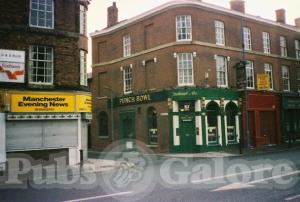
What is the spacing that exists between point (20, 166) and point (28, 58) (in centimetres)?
580

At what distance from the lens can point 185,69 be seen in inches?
984

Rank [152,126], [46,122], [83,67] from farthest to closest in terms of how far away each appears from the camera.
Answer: [152,126], [83,67], [46,122]

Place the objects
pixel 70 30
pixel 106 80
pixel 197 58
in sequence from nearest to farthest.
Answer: pixel 70 30, pixel 197 58, pixel 106 80

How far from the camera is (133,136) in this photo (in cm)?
2847

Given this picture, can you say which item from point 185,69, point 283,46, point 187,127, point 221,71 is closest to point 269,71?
point 283,46

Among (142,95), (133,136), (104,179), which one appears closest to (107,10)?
(142,95)

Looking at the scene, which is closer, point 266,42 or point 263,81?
point 263,81

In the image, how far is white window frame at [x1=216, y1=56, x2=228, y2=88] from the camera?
2652 cm

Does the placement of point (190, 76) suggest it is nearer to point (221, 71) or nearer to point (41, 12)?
point (221, 71)

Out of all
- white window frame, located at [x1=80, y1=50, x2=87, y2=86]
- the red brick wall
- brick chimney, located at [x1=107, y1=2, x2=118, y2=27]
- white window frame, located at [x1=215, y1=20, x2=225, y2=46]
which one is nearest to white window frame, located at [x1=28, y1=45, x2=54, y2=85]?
the red brick wall

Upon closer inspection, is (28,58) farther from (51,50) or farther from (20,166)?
(20,166)

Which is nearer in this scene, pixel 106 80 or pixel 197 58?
pixel 197 58

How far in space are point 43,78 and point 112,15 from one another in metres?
16.3

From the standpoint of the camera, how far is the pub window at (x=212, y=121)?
25109 millimetres
